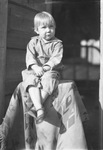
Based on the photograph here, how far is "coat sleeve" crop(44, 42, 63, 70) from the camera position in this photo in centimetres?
231

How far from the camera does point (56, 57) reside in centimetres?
236

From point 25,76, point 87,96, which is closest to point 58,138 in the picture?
point 25,76

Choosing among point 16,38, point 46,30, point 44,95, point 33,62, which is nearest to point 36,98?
point 44,95

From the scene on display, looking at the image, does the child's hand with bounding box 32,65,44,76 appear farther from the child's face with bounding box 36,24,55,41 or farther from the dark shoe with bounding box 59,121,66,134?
the dark shoe with bounding box 59,121,66,134

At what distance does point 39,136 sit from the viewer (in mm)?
2367

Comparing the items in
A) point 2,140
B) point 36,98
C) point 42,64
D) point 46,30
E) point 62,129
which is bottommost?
→ point 2,140

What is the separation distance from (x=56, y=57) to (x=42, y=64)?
0.16 meters

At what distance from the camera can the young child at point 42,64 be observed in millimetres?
2164

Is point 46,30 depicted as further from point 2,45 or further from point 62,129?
point 62,129

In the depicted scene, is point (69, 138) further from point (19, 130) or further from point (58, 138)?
point (19, 130)

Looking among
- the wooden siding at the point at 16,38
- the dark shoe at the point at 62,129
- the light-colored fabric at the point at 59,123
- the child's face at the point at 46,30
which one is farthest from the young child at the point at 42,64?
the wooden siding at the point at 16,38

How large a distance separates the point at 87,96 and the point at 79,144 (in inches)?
157

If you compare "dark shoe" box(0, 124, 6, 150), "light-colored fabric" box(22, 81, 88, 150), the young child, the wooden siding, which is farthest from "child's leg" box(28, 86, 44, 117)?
the wooden siding

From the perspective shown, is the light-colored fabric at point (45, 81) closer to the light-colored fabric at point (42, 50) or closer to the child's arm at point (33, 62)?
the child's arm at point (33, 62)
